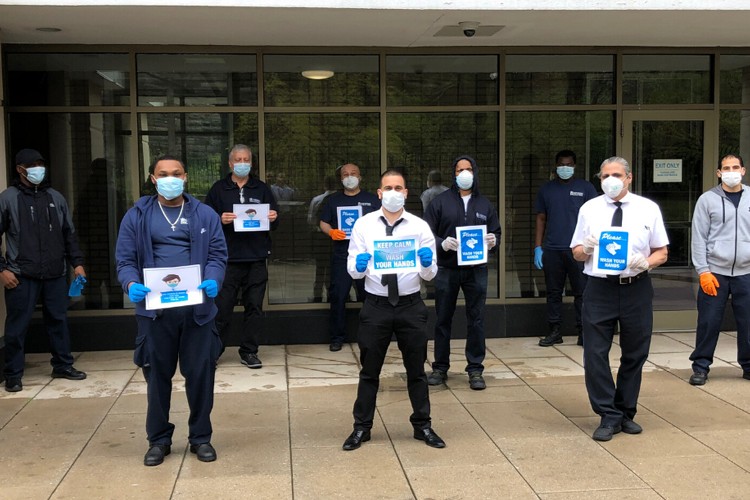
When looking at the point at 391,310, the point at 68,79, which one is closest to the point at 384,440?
the point at 391,310

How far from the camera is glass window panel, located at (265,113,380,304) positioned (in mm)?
9281

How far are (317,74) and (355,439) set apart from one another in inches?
193

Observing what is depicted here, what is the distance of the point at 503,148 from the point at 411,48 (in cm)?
155

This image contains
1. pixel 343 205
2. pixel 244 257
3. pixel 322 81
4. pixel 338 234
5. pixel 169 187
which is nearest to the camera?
pixel 169 187

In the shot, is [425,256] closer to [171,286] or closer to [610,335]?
[610,335]

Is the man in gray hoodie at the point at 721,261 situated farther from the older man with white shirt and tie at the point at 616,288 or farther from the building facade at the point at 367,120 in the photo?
the building facade at the point at 367,120

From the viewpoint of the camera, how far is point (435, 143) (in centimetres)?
945

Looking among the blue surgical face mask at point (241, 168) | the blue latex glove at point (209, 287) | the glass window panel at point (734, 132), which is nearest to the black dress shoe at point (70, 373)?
the blue surgical face mask at point (241, 168)

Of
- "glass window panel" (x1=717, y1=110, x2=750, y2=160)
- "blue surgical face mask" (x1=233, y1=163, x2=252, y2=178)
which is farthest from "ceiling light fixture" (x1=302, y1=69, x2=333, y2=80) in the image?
"glass window panel" (x1=717, y1=110, x2=750, y2=160)

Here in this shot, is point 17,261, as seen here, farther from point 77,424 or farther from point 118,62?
point 118,62

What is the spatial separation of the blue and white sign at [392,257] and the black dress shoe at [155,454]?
1.83 m

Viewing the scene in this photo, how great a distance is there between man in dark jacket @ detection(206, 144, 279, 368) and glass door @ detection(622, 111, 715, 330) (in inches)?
172

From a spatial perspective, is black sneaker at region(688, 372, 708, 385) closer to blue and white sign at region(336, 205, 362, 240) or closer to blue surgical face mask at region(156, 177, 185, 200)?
blue and white sign at region(336, 205, 362, 240)

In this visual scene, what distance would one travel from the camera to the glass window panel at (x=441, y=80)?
9344 millimetres
